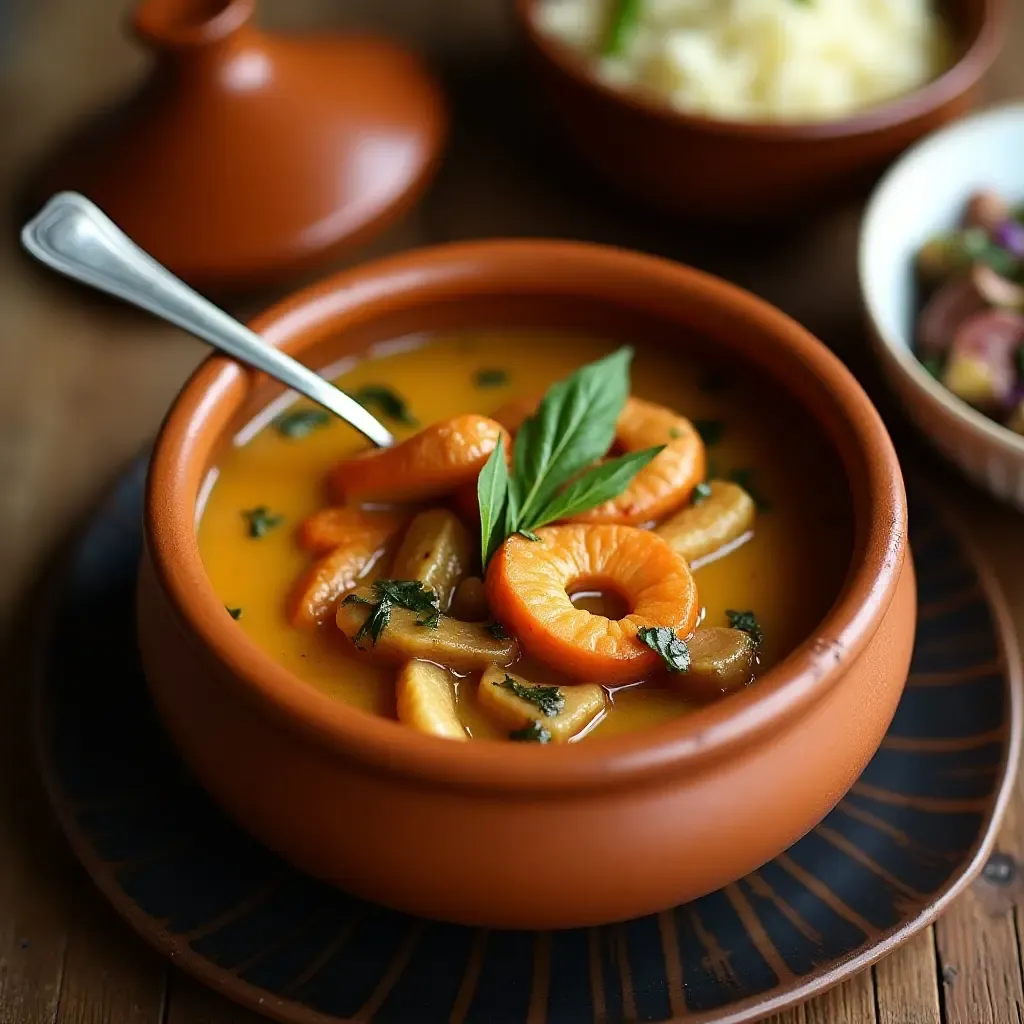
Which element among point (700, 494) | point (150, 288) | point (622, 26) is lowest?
point (700, 494)

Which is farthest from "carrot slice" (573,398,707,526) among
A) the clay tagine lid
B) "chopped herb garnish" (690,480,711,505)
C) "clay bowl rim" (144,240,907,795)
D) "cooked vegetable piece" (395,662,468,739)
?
the clay tagine lid

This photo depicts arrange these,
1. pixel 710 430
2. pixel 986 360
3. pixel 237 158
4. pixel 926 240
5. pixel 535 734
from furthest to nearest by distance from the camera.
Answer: pixel 237 158 < pixel 926 240 < pixel 986 360 < pixel 710 430 < pixel 535 734

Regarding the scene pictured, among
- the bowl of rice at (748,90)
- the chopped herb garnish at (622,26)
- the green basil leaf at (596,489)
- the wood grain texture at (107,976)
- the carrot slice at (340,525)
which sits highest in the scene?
the carrot slice at (340,525)

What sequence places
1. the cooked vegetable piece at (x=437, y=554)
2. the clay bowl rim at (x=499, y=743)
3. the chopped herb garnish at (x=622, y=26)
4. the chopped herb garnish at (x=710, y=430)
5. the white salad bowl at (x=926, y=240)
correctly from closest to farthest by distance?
1. the clay bowl rim at (x=499, y=743)
2. the cooked vegetable piece at (x=437, y=554)
3. the chopped herb garnish at (x=710, y=430)
4. the white salad bowl at (x=926, y=240)
5. the chopped herb garnish at (x=622, y=26)

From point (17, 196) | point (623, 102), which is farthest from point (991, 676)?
point (17, 196)

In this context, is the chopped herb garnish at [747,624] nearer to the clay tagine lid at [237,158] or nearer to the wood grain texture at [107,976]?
the wood grain texture at [107,976]

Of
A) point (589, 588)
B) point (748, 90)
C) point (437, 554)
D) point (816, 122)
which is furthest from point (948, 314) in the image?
point (437, 554)

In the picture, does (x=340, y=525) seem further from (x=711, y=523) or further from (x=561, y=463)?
(x=711, y=523)

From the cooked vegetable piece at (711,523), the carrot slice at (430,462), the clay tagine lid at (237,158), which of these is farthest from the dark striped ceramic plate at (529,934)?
the clay tagine lid at (237,158)
